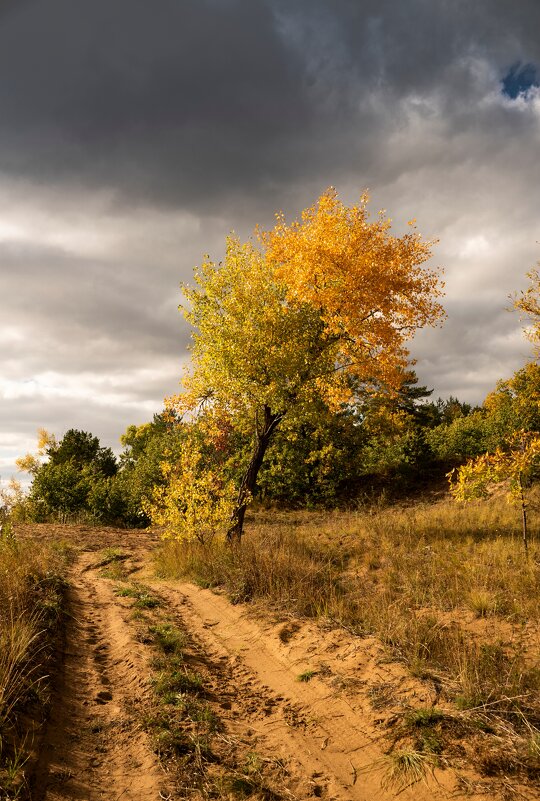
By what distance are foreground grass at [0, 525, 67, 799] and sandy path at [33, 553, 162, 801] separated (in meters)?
0.22

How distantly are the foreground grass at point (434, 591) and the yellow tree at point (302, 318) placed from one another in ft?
9.59

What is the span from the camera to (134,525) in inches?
993

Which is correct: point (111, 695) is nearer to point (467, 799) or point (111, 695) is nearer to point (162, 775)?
point (162, 775)

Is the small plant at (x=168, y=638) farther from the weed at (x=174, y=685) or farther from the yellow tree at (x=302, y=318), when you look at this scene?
the yellow tree at (x=302, y=318)

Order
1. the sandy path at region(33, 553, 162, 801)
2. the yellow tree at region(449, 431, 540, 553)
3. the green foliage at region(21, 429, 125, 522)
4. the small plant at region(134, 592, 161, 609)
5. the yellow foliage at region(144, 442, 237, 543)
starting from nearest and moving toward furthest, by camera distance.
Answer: the sandy path at region(33, 553, 162, 801) < the small plant at region(134, 592, 161, 609) < the yellow tree at region(449, 431, 540, 553) < the yellow foliage at region(144, 442, 237, 543) < the green foliage at region(21, 429, 125, 522)

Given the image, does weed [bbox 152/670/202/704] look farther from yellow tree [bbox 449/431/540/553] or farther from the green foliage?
the green foliage

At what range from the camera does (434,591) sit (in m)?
8.81

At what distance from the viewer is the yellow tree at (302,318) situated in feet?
42.3

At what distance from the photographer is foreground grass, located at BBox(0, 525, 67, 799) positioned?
4.14 metres

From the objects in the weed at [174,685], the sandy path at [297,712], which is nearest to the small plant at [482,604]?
the sandy path at [297,712]

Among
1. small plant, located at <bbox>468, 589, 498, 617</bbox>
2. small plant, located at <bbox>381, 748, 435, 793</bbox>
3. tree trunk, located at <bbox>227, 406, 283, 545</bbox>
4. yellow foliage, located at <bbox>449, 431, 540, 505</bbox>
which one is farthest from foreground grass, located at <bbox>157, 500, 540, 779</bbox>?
yellow foliage, located at <bbox>449, 431, 540, 505</bbox>

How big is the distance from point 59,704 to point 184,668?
1582 mm

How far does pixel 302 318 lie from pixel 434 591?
8198 mm

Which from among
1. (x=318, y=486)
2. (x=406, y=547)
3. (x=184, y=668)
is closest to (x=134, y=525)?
(x=318, y=486)
